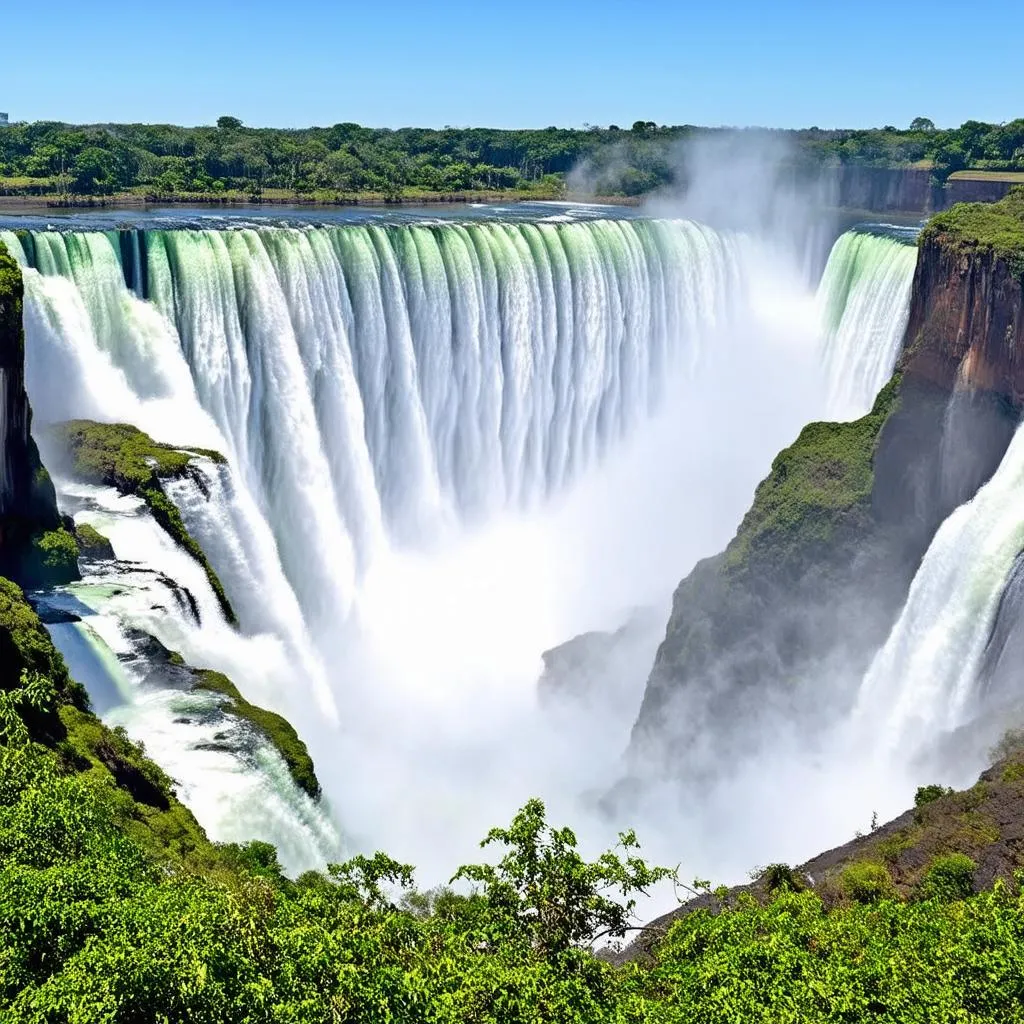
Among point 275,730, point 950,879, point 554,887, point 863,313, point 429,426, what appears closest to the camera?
point 554,887

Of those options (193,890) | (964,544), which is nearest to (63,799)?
(193,890)

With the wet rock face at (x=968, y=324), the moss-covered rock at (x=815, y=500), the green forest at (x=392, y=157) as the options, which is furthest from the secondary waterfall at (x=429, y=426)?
the green forest at (x=392, y=157)

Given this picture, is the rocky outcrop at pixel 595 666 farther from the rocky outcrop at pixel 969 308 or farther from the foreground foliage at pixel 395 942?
the foreground foliage at pixel 395 942

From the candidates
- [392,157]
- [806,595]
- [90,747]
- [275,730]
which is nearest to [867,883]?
[275,730]

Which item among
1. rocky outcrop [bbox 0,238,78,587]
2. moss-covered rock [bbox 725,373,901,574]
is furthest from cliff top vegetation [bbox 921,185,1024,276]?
rocky outcrop [bbox 0,238,78,587]

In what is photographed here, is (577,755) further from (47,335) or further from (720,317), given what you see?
(720,317)

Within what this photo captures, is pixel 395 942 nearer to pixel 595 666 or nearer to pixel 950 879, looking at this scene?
pixel 950 879
